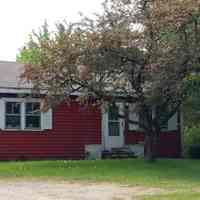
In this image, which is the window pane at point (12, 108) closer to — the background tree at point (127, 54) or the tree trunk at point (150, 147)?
the background tree at point (127, 54)

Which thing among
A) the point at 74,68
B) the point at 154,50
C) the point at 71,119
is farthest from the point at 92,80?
the point at 71,119

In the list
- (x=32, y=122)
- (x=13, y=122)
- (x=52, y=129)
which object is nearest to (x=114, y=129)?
(x=52, y=129)

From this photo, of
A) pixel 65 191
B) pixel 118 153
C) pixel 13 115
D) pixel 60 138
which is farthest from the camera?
pixel 118 153

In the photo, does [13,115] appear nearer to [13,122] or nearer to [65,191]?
[13,122]

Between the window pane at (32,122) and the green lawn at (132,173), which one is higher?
the window pane at (32,122)

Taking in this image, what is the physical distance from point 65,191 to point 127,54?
7.77 metres

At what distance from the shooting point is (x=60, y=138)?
26406 millimetres

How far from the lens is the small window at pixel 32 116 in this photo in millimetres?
25688

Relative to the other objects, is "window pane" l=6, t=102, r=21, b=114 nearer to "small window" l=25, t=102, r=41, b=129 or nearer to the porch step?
"small window" l=25, t=102, r=41, b=129

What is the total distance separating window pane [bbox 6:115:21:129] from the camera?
82.8ft

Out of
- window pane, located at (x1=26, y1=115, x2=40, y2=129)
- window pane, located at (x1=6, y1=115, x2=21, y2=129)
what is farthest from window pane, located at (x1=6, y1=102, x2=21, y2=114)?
window pane, located at (x1=26, y1=115, x2=40, y2=129)

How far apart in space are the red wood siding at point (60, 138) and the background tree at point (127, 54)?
14.6ft

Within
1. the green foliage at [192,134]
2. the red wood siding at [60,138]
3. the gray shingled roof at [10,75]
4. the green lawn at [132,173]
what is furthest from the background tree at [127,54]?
the green foliage at [192,134]

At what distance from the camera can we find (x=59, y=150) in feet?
86.7
